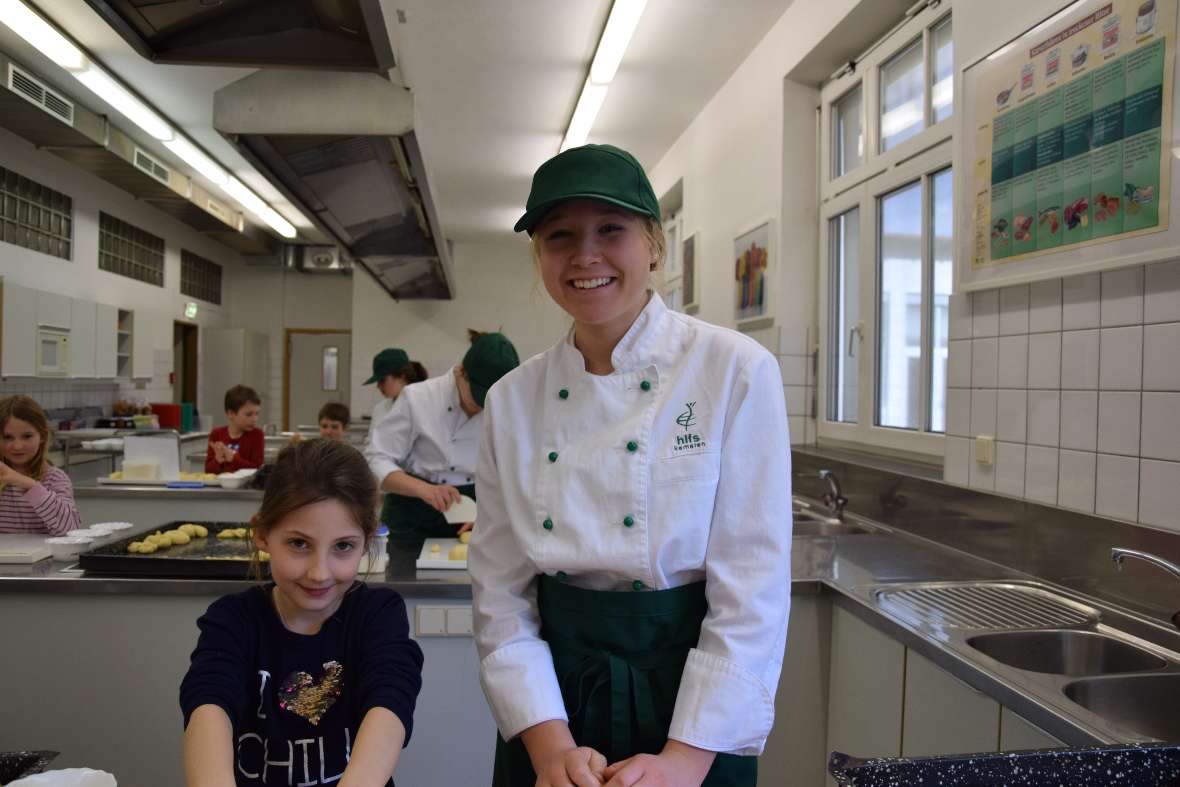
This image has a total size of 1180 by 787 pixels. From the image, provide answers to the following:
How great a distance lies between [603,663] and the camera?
114 cm

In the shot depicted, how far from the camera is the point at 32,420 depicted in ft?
8.93

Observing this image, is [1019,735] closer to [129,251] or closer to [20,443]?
[20,443]

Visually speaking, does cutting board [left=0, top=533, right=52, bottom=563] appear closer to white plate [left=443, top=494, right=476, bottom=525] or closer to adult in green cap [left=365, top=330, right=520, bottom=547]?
adult in green cap [left=365, top=330, right=520, bottom=547]

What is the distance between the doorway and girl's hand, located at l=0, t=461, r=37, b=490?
24.6 feet

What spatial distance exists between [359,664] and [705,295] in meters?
3.83

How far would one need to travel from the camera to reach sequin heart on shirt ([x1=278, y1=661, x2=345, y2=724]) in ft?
4.27

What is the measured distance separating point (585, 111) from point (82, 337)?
448 cm

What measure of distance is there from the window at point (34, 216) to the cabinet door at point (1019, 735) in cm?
670

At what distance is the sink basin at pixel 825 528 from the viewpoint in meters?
2.78

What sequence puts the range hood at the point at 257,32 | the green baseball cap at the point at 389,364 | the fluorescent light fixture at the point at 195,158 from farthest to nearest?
the fluorescent light fixture at the point at 195,158 → the green baseball cap at the point at 389,364 → the range hood at the point at 257,32

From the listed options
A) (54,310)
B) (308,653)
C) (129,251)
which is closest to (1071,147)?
(308,653)

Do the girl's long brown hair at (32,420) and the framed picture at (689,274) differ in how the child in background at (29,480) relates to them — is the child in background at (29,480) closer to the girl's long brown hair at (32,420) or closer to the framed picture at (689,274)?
the girl's long brown hair at (32,420)

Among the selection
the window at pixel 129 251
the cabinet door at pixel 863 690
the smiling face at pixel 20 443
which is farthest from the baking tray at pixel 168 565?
the window at pixel 129 251

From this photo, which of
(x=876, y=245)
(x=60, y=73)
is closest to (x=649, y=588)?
(x=876, y=245)
